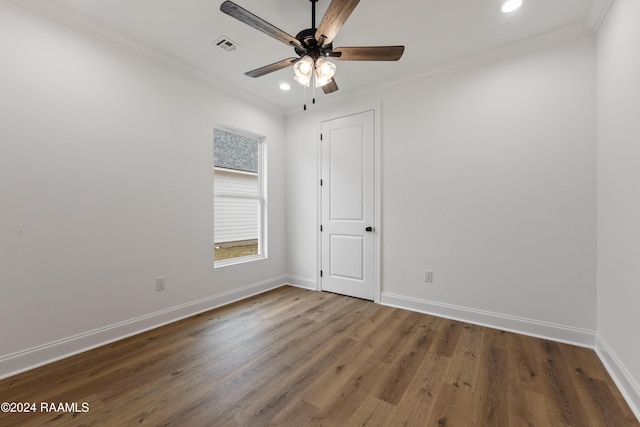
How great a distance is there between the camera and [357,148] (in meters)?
3.60

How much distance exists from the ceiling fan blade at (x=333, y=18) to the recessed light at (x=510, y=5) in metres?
1.35

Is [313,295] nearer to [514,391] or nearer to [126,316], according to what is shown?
[126,316]

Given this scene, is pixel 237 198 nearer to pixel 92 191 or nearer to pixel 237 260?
pixel 237 260

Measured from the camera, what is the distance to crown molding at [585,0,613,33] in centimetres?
200

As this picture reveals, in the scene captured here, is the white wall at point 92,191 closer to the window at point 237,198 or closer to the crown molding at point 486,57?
the window at point 237,198

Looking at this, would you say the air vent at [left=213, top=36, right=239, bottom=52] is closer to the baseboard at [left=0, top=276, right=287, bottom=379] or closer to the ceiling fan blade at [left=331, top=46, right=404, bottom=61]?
the ceiling fan blade at [left=331, top=46, right=404, bottom=61]

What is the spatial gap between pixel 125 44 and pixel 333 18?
207 cm

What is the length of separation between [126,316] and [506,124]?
4.10m

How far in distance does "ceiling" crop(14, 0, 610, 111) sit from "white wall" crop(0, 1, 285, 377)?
0.61 feet

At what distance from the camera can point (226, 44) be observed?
258 cm

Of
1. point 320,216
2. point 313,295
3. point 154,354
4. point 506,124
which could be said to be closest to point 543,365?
point 506,124

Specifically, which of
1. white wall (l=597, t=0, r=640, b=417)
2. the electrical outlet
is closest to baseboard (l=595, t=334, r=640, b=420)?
white wall (l=597, t=0, r=640, b=417)

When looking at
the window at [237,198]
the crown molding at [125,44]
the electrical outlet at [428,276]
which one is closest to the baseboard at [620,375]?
the electrical outlet at [428,276]

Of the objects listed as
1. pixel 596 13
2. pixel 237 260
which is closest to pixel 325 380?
pixel 237 260
